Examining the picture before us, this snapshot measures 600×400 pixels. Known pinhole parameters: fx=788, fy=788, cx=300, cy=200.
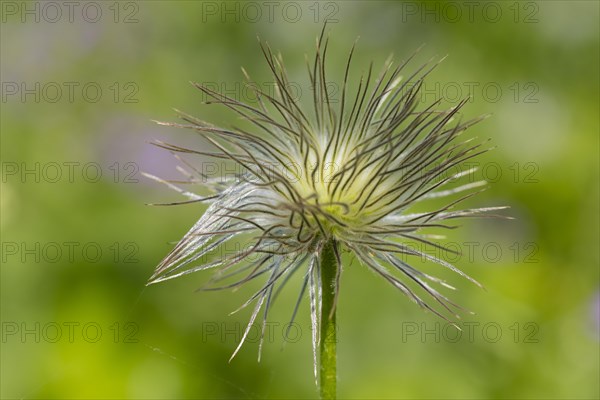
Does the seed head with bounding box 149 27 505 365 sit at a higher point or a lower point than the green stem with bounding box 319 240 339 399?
higher

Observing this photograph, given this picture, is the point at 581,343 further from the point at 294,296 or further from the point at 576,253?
the point at 294,296

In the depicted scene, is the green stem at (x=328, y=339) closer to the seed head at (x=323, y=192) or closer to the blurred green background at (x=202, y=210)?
the seed head at (x=323, y=192)

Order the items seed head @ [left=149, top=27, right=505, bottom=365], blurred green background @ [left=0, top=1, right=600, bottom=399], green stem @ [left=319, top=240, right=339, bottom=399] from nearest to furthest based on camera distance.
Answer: green stem @ [left=319, top=240, right=339, bottom=399] < seed head @ [left=149, top=27, right=505, bottom=365] < blurred green background @ [left=0, top=1, right=600, bottom=399]

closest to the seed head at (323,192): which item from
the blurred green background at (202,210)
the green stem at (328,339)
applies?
the green stem at (328,339)

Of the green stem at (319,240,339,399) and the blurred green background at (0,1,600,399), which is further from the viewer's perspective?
the blurred green background at (0,1,600,399)

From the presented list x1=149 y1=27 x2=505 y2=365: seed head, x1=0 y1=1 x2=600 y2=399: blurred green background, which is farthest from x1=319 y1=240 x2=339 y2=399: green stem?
x1=0 y1=1 x2=600 y2=399: blurred green background

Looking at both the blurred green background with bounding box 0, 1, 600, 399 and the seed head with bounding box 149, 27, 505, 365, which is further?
the blurred green background with bounding box 0, 1, 600, 399

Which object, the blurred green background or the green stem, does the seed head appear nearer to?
the green stem

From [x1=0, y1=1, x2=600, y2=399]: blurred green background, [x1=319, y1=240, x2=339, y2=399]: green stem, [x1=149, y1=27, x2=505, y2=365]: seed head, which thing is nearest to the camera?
[x1=319, y1=240, x2=339, y2=399]: green stem

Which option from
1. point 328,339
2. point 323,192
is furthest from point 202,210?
point 328,339

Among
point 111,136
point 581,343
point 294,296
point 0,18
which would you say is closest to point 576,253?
point 581,343
